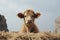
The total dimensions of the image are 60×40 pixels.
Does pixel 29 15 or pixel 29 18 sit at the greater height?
pixel 29 15

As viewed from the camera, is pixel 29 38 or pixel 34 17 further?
pixel 34 17

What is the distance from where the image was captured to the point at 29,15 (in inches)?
519

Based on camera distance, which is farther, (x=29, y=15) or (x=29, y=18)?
(x=29, y=15)

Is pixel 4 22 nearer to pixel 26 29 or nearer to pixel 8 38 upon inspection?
pixel 26 29

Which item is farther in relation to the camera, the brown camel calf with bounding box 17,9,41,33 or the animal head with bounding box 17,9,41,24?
the brown camel calf with bounding box 17,9,41,33

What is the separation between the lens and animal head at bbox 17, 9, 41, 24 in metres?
12.5

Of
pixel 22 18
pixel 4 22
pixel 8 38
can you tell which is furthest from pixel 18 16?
pixel 4 22

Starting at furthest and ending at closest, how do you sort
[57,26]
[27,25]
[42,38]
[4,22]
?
[4,22] < [57,26] < [27,25] < [42,38]

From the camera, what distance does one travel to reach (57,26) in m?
26.8

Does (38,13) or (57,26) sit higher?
(38,13)

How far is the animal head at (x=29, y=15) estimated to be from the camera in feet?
41.0

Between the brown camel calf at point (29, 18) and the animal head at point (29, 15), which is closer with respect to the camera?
the animal head at point (29, 15)

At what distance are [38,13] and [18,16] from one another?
41.4 inches

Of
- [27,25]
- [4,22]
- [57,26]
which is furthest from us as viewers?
[4,22]
